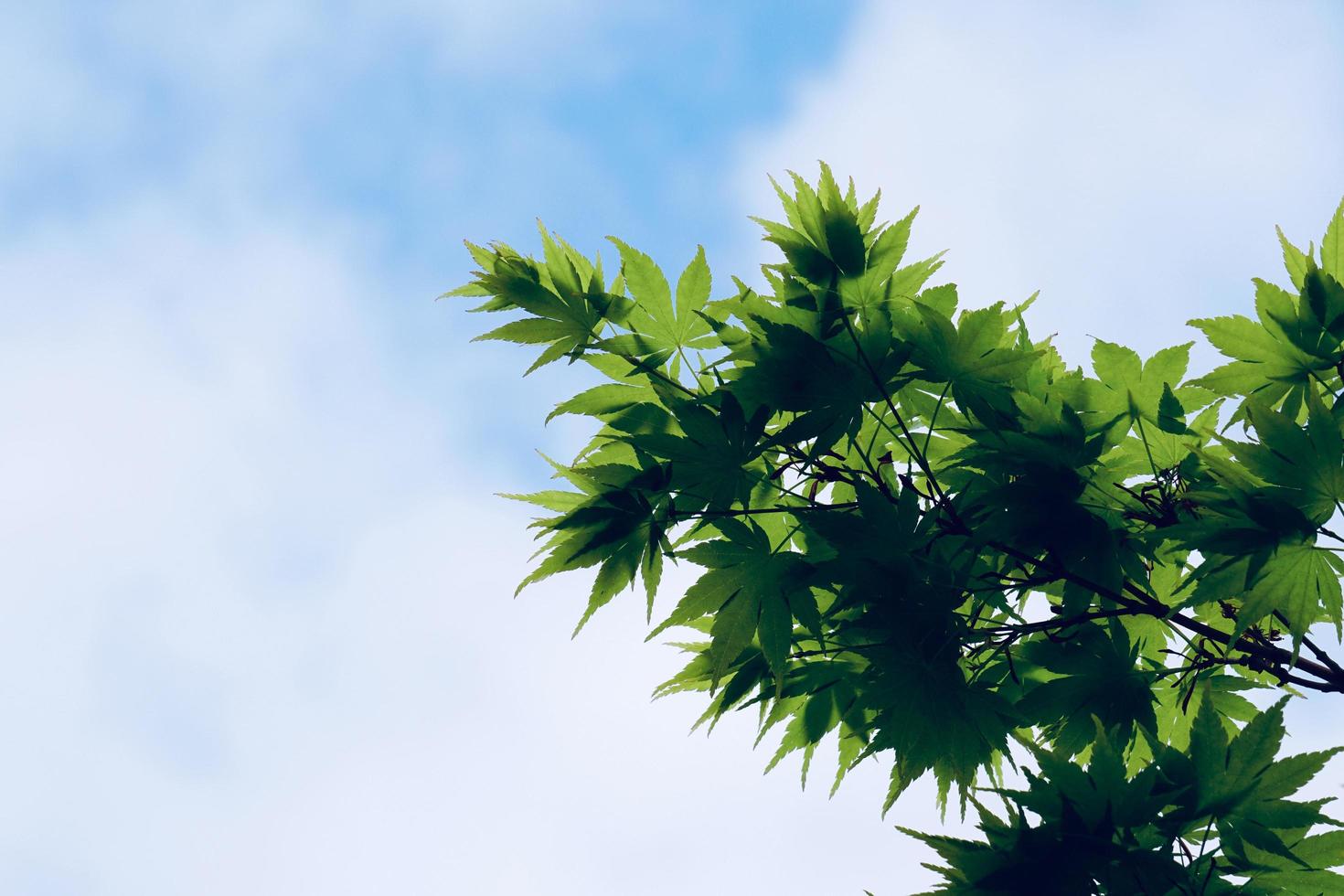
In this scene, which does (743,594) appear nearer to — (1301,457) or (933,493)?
(933,493)

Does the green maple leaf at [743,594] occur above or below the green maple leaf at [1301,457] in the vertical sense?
below

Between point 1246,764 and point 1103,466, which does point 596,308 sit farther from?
point 1246,764

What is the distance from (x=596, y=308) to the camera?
101 inches

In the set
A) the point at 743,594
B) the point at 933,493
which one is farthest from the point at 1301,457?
the point at 743,594

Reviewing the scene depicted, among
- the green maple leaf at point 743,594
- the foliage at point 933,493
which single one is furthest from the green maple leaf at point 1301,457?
the green maple leaf at point 743,594

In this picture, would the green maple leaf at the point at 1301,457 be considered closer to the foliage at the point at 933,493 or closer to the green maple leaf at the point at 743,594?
the foliage at the point at 933,493

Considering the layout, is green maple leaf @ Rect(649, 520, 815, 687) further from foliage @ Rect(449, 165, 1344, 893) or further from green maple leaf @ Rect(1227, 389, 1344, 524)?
green maple leaf @ Rect(1227, 389, 1344, 524)

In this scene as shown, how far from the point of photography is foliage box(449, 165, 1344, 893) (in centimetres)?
208

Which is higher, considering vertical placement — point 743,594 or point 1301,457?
point 1301,457

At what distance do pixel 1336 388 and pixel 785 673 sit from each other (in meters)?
1.47

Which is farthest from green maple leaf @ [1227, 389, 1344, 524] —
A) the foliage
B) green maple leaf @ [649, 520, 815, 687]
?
green maple leaf @ [649, 520, 815, 687]

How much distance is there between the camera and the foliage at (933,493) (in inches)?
82.0

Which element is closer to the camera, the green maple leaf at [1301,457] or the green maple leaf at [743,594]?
the green maple leaf at [1301,457]

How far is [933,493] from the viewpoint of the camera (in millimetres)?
2355
